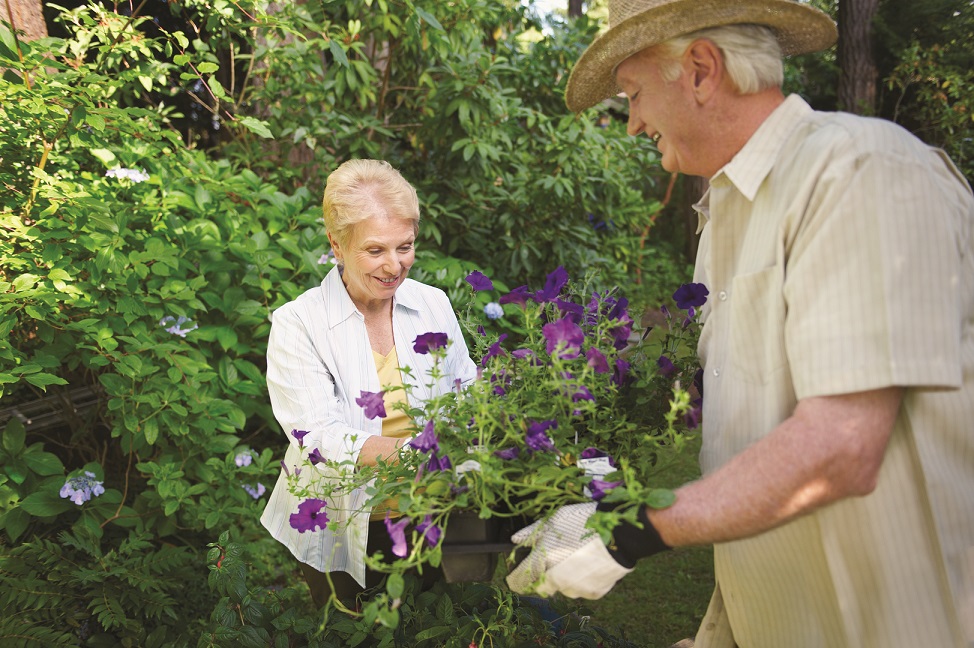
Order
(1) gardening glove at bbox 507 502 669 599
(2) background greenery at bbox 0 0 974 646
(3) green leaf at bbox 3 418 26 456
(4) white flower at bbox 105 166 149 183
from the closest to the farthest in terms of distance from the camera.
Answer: (1) gardening glove at bbox 507 502 669 599 → (2) background greenery at bbox 0 0 974 646 → (3) green leaf at bbox 3 418 26 456 → (4) white flower at bbox 105 166 149 183

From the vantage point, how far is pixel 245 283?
331cm

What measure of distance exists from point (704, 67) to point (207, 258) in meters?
2.37

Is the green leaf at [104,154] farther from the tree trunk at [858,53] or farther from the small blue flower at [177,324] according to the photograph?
the tree trunk at [858,53]

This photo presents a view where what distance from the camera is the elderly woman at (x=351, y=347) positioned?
2113 mm

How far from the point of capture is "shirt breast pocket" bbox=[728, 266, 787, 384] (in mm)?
1280

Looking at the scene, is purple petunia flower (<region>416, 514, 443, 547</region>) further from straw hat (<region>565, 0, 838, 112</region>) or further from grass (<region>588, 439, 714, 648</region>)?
grass (<region>588, 439, 714, 648</region>)

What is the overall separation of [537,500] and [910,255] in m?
0.73

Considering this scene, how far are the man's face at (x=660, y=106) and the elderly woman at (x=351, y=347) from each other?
3.08ft

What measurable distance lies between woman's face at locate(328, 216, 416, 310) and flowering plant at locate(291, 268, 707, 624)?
2.13 feet

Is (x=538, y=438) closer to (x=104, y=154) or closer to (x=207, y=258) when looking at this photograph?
(x=207, y=258)

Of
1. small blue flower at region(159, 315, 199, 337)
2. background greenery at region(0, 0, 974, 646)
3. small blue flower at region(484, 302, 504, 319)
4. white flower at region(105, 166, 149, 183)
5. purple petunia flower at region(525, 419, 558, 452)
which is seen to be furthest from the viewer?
small blue flower at region(484, 302, 504, 319)

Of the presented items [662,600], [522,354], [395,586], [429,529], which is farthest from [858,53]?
[395,586]

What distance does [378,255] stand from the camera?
7.39ft

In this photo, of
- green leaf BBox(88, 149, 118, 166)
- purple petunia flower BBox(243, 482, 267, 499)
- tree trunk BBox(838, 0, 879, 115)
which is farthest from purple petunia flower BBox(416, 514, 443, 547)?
tree trunk BBox(838, 0, 879, 115)
